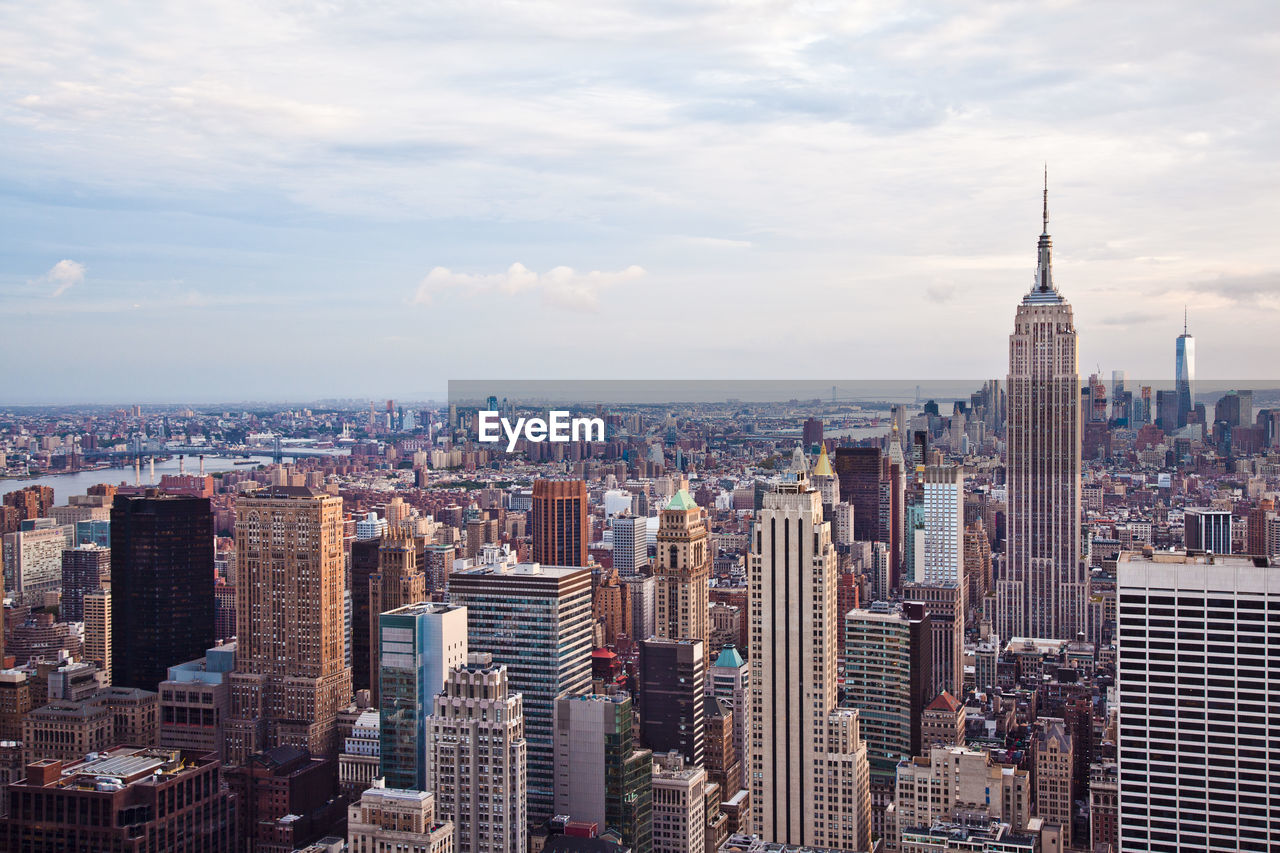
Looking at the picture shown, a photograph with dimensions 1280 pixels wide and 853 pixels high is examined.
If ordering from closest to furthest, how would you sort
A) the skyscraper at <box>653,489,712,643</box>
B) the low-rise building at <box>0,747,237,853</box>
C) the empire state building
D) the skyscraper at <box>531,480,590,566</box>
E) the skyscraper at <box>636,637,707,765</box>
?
the low-rise building at <box>0,747,237,853</box> < the skyscraper at <box>636,637,707,765</box> < the skyscraper at <box>653,489,712,643</box> < the skyscraper at <box>531,480,590,566</box> < the empire state building

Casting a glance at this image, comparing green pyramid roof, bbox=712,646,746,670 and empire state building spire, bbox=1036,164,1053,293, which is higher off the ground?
empire state building spire, bbox=1036,164,1053,293

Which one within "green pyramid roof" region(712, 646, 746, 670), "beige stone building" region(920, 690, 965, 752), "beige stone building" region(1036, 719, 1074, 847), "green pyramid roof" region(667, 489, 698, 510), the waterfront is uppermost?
the waterfront

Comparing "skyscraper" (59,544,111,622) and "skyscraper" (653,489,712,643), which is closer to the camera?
"skyscraper" (59,544,111,622)

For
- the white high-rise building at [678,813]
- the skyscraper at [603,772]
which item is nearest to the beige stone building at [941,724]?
the white high-rise building at [678,813]

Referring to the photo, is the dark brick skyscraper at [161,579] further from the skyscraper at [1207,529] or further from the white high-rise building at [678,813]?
the skyscraper at [1207,529]

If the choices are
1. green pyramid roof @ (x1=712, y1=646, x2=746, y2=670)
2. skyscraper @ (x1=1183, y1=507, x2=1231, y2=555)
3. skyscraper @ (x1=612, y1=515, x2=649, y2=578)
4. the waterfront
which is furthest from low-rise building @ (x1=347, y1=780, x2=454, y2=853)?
skyscraper @ (x1=612, y1=515, x2=649, y2=578)

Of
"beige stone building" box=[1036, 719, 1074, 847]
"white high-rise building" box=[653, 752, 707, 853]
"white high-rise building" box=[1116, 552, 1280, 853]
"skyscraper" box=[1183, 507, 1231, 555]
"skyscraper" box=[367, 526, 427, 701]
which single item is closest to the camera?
"white high-rise building" box=[1116, 552, 1280, 853]

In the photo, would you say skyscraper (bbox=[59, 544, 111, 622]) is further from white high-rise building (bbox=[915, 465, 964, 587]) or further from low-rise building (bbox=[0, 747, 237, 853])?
white high-rise building (bbox=[915, 465, 964, 587])
